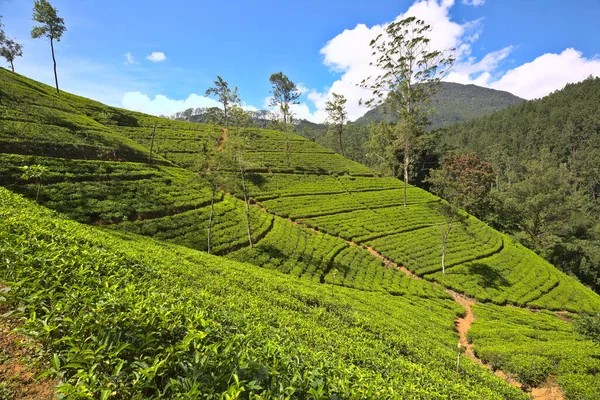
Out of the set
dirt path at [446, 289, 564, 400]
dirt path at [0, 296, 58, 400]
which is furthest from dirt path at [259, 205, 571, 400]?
dirt path at [0, 296, 58, 400]

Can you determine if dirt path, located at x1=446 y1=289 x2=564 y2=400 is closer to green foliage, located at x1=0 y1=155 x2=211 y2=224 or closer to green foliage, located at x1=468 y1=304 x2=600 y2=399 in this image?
green foliage, located at x1=468 y1=304 x2=600 y2=399

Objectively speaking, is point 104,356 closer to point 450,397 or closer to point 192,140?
point 450,397

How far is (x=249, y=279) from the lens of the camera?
1270 centimetres

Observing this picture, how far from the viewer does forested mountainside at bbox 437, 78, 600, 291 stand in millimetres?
48250

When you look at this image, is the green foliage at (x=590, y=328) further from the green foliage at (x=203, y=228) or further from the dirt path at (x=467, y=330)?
the green foliage at (x=203, y=228)

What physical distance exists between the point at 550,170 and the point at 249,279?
250 ft

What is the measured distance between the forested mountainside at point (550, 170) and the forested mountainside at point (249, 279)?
17107 mm

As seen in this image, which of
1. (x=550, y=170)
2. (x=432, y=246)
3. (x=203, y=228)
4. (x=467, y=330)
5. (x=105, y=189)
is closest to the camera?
(x=467, y=330)

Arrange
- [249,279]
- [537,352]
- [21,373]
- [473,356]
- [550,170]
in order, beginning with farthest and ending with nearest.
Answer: [550,170] < [473,356] < [537,352] < [249,279] < [21,373]

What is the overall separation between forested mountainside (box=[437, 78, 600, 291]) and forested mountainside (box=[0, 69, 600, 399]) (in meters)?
17.1

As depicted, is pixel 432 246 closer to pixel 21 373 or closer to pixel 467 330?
pixel 467 330

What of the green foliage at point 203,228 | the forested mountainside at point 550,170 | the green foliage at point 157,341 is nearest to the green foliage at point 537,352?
the green foliage at point 157,341

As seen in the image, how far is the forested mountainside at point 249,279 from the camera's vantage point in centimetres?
334

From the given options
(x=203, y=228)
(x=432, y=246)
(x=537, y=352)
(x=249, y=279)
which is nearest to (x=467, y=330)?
(x=537, y=352)
